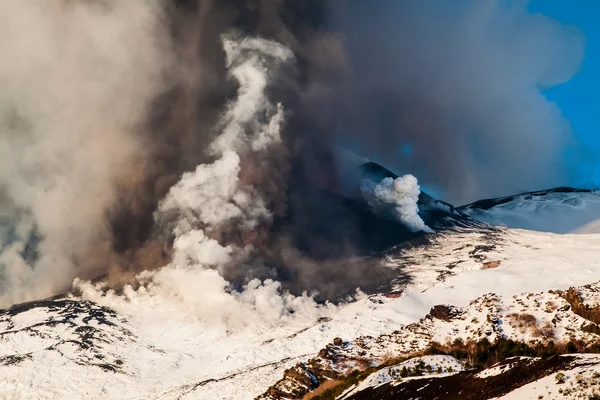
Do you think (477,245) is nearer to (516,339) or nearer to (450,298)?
(450,298)

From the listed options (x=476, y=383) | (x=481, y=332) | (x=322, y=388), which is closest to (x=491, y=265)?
(x=322, y=388)

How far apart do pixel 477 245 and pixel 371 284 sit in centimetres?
3697

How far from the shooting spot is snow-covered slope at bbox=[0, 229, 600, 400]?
113000 mm

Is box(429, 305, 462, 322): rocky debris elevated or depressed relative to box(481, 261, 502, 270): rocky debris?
depressed

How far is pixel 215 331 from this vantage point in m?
135

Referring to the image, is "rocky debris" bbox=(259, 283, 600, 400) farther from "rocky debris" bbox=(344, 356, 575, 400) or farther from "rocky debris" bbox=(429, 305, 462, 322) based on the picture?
"rocky debris" bbox=(344, 356, 575, 400)

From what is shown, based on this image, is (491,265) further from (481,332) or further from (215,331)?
(481,332)

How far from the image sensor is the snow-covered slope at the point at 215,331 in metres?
113

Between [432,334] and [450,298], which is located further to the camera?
[450,298]

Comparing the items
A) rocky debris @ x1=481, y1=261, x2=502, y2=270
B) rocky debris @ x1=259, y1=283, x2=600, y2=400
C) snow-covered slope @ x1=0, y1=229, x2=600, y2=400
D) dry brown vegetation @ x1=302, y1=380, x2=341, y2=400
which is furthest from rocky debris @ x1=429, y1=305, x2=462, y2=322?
rocky debris @ x1=481, y1=261, x2=502, y2=270

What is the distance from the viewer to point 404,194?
639ft

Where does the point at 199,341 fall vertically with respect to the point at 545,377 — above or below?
above

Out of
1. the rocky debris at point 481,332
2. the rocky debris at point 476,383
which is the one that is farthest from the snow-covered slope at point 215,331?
the rocky debris at point 476,383

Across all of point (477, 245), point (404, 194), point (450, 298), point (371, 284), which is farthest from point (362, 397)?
point (404, 194)
